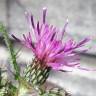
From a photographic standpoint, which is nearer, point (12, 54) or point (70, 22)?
point (12, 54)

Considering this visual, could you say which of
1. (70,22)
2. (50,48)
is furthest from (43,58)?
(70,22)

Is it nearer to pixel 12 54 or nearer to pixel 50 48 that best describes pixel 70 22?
pixel 50 48

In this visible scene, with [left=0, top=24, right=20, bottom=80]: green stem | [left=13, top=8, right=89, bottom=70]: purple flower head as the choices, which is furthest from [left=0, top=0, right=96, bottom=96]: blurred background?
[left=0, top=24, right=20, bottom=80]: green stem

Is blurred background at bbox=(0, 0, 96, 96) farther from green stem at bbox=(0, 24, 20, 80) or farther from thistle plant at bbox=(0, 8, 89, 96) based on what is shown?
green stem at bbox=(0, 24, 20, 80)

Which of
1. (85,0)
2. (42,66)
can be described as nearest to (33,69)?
(42,66)

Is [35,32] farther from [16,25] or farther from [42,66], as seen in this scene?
[16,25]

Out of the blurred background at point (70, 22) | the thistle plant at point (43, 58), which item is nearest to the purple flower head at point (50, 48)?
the thistle plant at point (43, 58)
